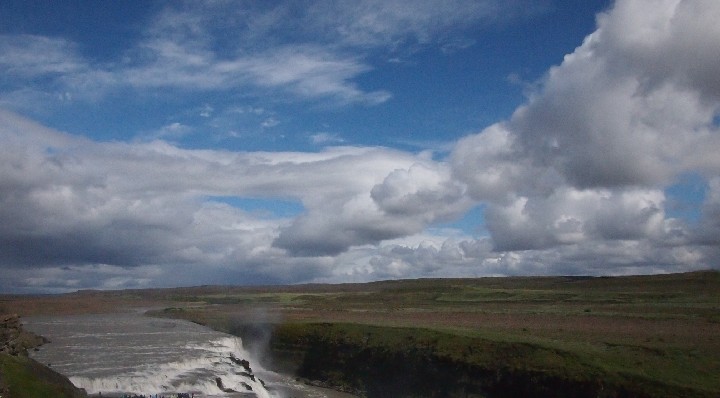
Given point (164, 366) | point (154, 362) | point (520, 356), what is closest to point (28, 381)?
point (164, 366)

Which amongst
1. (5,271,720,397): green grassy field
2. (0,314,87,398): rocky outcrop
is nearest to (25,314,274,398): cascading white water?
(5,271,720,397): green grassy field

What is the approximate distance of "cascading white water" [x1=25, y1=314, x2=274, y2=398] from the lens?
48788 mm

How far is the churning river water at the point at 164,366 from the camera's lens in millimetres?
48625

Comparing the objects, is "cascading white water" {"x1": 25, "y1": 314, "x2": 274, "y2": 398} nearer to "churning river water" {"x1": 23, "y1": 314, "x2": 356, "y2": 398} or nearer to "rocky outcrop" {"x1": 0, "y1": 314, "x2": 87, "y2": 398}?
"churning river water" {"x1": 23, "y1": 314, "x2": 356, "y2": 398}

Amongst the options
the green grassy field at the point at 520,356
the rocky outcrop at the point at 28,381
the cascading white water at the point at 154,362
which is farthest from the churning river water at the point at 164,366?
the rocky outcrop at the point at 28,381

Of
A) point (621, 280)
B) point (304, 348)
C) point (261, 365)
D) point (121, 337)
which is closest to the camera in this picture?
point (304, 348)

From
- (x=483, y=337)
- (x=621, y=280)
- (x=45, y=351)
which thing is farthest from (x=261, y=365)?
(x=621, y=280)

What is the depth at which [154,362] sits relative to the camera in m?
59.0

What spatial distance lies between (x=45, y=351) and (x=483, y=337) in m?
51.9

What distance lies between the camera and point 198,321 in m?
114

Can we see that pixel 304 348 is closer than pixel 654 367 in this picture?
No

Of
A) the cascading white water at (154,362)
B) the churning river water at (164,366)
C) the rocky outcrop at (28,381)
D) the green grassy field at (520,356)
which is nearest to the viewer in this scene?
the rocky outcrop at (28,381)

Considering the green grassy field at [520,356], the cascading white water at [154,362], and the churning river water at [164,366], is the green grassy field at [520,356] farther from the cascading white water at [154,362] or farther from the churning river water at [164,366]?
the cascading white water at [154,362]

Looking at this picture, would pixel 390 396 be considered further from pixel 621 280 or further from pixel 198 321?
pixel 621 280
